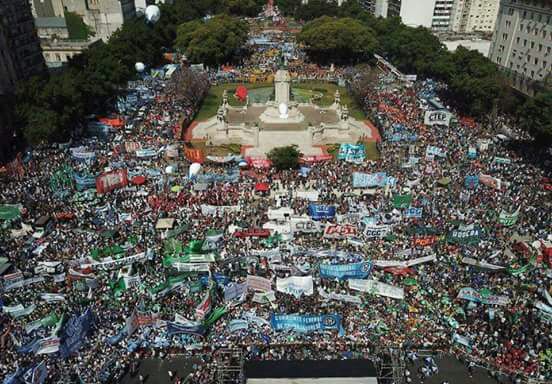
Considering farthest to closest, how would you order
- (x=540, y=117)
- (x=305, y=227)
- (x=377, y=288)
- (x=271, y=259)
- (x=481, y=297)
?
(x=540, y=117) < (x=305, y=227) < (x=271, y=259) < (x=377, y=288) < (x=481, y=297)

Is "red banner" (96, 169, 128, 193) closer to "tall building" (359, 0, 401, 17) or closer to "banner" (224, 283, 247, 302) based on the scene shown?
"banner" (224, 283, 247, 302)

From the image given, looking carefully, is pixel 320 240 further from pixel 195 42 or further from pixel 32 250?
pixel 195 42

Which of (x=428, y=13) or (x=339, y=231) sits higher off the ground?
(x=428, y=13)

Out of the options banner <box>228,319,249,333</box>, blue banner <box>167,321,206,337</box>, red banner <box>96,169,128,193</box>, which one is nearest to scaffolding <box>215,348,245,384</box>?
banner <box>228,319,249,333</box>

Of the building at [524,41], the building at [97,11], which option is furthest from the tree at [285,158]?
the building at [97,11]

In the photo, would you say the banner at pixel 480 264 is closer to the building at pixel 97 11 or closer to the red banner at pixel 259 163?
the red banner at pixel 259 163

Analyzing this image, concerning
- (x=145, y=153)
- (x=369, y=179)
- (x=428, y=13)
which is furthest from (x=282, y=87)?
(x=428, y=13)

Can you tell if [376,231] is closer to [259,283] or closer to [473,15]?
[259,283]
